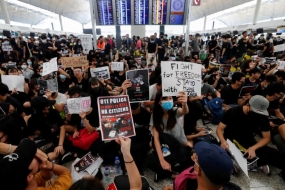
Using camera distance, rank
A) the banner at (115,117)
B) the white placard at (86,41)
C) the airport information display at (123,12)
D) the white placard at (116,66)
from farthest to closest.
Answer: the airport information display at (123,12) → the white placard at (86,41) → the white placard at (116,66) → the banner at (115,117)

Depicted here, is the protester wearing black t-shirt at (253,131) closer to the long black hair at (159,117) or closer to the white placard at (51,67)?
the long black hair at (159,117)

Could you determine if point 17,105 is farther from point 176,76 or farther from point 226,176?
point 226,176

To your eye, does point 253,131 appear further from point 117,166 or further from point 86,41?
point 86,41

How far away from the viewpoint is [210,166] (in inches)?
42.4

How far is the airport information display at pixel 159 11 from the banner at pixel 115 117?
21.7ft

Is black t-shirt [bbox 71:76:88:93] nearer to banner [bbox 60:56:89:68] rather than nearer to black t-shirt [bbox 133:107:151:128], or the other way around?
banner [bbox 60:56:89:68]

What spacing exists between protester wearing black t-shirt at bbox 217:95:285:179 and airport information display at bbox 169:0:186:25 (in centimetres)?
590

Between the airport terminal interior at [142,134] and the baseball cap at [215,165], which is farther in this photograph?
the airport terminal interior at [142,134]

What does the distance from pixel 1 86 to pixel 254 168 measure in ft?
A: 13.6

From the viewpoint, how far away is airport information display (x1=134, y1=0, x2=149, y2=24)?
23.8 ft

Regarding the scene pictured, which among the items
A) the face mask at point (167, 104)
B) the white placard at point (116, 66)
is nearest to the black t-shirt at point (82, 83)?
Result: the white placard at point (116, 66)

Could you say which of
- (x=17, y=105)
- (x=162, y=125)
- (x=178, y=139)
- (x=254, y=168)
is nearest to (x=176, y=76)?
(x=162, y=125)

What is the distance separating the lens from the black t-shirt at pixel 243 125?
2.53m

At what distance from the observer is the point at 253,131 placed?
2.66 m
